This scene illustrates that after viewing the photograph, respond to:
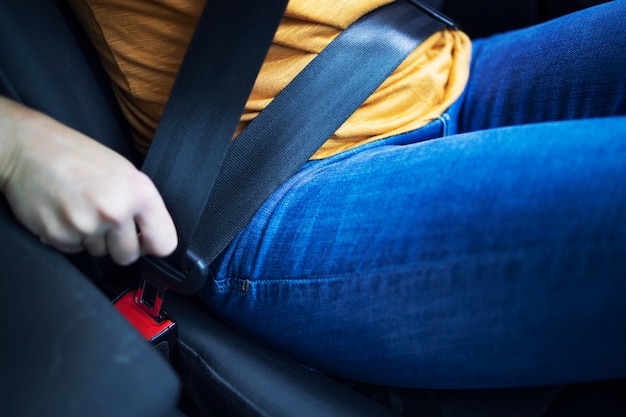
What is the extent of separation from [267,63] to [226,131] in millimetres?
116

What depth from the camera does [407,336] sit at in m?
0.51

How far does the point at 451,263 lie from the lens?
0.47 metres

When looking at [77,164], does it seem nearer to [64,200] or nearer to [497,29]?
[64,200]

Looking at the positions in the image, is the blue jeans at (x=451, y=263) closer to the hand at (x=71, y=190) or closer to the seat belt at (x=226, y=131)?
the seat belt at (x=226, y=131)

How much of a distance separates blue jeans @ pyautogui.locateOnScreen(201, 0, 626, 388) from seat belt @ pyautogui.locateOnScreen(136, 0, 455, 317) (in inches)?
1.1

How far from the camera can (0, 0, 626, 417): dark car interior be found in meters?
0.40

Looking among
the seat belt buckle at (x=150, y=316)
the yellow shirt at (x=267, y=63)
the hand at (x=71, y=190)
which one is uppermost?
the yellow shirt at (x=267, y=63)

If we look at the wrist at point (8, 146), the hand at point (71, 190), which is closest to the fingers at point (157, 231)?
the hand at point (71, 190)

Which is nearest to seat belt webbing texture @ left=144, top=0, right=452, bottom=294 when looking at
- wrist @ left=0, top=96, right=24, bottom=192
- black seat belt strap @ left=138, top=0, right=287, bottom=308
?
black seat belt strap @ left=138, top=0, right=287, bottom=308

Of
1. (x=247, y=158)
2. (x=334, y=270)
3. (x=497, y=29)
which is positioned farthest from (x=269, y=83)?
(x=497, y=29)

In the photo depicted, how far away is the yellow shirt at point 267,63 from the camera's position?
0.57 meters

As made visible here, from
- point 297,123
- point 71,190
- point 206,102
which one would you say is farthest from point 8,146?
point 297,123

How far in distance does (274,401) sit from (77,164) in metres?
0.27

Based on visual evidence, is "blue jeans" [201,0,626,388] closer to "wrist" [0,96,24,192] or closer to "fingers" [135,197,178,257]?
"fingers" [135,197,178,257]
